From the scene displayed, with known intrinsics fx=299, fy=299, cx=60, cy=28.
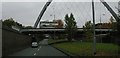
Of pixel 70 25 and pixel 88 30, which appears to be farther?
pixel 70 25

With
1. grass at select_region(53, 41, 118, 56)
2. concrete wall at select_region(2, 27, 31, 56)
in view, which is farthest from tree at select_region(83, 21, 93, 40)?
concrete wall at select_region(2, 27, 31, 56)

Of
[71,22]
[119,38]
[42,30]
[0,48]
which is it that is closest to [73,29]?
[71,22]

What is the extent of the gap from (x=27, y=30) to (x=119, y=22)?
122139 millimetres

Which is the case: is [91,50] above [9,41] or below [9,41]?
below

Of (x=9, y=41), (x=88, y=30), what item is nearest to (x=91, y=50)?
(x=9, y=41)

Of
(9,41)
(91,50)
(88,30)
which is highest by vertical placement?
(88,30)

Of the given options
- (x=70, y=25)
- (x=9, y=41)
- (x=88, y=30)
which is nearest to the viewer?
(x=9, y=41)

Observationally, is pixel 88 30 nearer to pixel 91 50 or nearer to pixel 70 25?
pixel 70 25

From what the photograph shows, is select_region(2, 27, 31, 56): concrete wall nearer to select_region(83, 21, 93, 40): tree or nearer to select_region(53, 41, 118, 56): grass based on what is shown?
select_region(53, 41, 118, 56): grass

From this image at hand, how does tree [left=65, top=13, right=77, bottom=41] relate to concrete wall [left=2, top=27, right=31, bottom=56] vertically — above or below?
above

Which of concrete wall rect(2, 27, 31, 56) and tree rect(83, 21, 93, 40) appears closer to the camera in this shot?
concrete wall rect(2, 27, 31, 56)

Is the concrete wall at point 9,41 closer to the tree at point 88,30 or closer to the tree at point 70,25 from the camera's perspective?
the tree at point 88,30

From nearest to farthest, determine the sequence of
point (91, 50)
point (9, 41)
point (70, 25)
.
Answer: point (91, 50) → point (9, 41) → point (70, 25)

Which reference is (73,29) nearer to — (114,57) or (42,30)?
(42,30)
